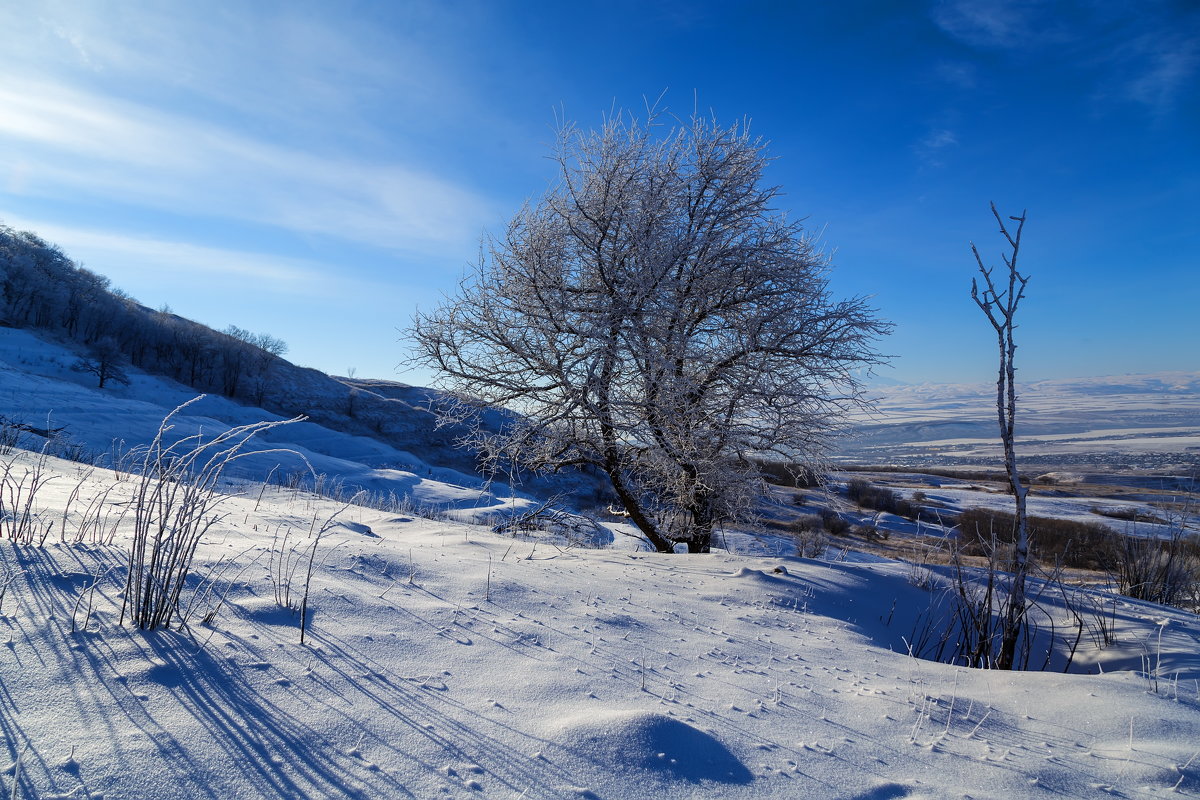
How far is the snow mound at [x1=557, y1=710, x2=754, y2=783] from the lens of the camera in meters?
1.95

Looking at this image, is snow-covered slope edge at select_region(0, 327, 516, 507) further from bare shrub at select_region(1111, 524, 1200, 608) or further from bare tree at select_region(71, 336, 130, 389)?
bare shrub at select_region(1111, 524, 1200, 608)

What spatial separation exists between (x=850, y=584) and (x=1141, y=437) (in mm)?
81871

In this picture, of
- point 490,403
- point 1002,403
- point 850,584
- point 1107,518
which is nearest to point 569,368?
point 490,403

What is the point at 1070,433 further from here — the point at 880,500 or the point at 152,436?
the point at 152,436

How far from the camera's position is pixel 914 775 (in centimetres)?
209

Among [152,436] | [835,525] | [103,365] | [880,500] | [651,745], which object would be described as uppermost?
[103,365]

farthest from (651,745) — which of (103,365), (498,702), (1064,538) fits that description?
(103,365)

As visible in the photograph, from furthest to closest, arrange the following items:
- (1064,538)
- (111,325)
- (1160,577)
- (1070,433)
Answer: (1070,433) → (111,325) → (1064,538) → (1160,577)

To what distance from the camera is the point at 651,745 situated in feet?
6.74

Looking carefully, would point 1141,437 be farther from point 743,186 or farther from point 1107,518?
point 743,186

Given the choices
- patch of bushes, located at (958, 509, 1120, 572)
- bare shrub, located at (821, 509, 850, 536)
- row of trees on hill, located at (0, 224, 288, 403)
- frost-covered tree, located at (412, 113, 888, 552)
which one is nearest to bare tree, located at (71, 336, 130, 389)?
row of trees on hill, located at (0, 224, 288, 403)


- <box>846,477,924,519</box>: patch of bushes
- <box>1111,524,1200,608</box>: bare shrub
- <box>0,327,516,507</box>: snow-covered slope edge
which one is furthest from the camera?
<box>846,477,924,519</box>: patch of bushes

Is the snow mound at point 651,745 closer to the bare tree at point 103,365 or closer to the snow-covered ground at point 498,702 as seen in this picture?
the snow-covered ground at point 498,702

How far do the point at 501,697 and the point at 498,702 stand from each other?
0.05 meters
